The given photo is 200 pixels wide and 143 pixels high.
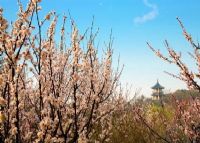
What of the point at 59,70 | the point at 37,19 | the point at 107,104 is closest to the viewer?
the point at 37,19

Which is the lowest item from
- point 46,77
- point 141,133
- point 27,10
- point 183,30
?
point 141,133

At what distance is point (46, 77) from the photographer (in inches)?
216

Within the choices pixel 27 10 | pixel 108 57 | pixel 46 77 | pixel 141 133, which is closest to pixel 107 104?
pixel 141 133

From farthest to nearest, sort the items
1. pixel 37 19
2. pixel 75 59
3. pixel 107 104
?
1. pixel 107 104
2. pixel 75 59
3. pixel 37 19

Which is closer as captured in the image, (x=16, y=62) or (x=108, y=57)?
(x=16, y=62)

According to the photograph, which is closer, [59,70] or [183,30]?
[183,30]

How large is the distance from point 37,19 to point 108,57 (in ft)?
6.10

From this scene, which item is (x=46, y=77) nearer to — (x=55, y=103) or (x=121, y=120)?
(x=55, y=103)

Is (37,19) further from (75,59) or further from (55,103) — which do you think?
(55,103)

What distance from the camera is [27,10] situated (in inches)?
191

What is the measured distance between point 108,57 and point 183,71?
2.07 m

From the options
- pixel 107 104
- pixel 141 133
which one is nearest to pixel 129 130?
pixel 141 133

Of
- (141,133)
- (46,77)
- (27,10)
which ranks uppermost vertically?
(27,10)

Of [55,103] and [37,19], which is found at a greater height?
[37,19]
